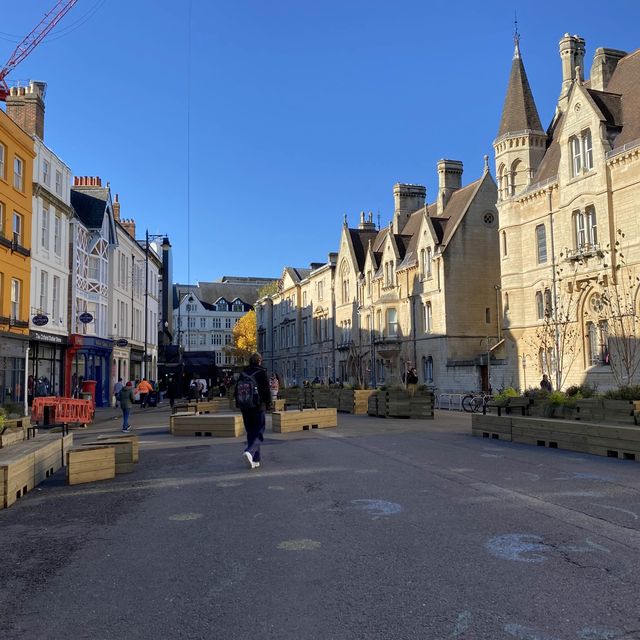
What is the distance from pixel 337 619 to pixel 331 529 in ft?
8.08

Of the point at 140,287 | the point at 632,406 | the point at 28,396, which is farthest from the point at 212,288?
the point at 632,406

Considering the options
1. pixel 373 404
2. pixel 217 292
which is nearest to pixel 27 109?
pixel 373 404

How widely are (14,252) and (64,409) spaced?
8797 millimetres

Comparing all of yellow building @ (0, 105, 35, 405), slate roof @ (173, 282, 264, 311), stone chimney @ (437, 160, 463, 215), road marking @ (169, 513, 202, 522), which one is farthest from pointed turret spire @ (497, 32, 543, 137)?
slate roof @ (173, 282, 264, 311)

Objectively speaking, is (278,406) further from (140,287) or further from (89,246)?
(140,287)

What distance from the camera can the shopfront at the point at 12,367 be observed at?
2639 centimetres

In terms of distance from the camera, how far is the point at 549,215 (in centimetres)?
3381

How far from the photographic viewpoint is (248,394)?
1062 centimetres

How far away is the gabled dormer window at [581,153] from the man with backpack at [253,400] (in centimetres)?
2565

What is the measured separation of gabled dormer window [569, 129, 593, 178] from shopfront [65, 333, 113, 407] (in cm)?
2771

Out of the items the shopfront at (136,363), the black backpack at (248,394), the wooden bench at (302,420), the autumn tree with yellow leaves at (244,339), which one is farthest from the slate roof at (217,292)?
the black backpack at (248,394)

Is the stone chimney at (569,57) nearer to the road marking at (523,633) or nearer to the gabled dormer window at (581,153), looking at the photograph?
the gabled dormer window at (581,153)

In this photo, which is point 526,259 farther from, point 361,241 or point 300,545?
point 300,545

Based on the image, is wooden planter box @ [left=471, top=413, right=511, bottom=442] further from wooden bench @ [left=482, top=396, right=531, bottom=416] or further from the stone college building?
the stone college building
